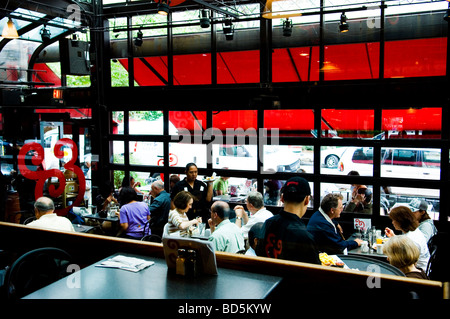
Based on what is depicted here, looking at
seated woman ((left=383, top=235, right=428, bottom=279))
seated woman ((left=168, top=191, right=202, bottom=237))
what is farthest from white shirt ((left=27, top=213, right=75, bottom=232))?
seated woman ((left=383, top=235, right=428, bottom=279))

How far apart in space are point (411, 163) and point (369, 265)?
3.44 metres

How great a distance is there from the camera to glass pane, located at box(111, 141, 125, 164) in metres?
8.45

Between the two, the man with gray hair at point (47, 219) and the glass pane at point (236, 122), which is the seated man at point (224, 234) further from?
the glass pane at point (236, 122)

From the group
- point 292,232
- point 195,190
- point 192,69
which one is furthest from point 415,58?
point 292,232

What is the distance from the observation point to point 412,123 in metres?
6.18

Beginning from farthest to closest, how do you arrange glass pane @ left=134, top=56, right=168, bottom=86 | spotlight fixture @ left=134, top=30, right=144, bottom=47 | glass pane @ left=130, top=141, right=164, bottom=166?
1. glass pane @ left=130, top=141, right=164, bottom=166
2. glass pane @ left=134, top=56, right=168, bottom=86
3. spotlight fixture @ left=134, top=30, right=144, bottom=47

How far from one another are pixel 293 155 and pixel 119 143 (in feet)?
11.7

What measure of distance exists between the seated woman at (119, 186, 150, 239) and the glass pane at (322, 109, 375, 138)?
306 cm

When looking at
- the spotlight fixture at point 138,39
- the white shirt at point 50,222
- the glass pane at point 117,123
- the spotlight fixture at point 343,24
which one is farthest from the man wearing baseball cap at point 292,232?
the glass pane at point 117,123

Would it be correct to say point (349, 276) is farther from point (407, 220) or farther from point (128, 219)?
point (128, 219)

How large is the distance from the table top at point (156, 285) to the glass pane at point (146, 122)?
17.6 ft

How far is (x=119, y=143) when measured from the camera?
27.8 feet

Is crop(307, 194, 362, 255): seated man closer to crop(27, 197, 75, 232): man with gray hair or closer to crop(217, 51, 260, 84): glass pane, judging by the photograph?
crop(27, 197, 75, 232): man with gray hair
